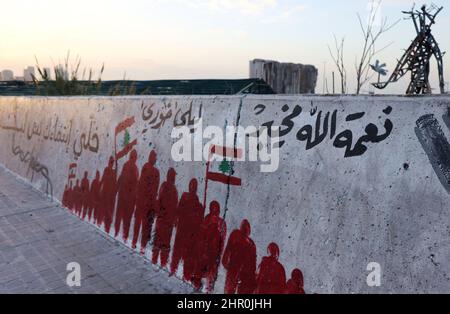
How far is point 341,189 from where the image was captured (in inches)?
96.2

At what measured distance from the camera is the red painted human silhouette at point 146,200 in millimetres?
3961

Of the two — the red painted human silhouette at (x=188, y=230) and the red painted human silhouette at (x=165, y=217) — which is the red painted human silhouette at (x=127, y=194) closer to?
the red painted human silhouette at (x=165, y=217)

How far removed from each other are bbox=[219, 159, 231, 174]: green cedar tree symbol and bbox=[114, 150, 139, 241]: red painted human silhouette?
1.38 meters

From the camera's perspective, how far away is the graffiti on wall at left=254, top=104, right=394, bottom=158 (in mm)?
2346

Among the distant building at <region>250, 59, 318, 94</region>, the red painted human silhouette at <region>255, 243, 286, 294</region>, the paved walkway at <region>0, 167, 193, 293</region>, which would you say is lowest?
the paved walkway at <region>0, 167, 193, 293</region>

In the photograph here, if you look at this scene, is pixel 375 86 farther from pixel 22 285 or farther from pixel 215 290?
pixel 22 285

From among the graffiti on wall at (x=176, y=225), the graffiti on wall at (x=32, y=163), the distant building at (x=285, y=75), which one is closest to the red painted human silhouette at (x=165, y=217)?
the graffiti on wall at (x=176, y=225)

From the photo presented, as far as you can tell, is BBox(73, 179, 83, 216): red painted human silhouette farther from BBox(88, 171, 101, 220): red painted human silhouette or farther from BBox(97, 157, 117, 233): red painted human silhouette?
BBox(97, 157, 117, 233): red painted human silhouette

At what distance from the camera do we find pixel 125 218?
432cm

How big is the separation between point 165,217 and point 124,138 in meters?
1.40

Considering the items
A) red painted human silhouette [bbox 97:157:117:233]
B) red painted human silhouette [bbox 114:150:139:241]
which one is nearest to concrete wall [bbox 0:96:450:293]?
red painted human silhouette [bbox 114:150:139:241]

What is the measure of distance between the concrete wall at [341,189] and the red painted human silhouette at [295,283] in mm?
42
